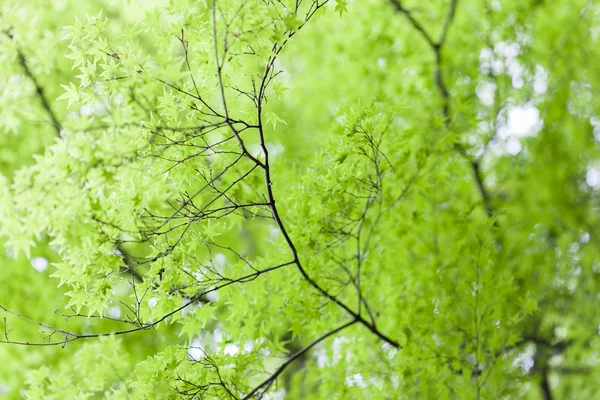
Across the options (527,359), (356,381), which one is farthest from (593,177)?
(356,381)

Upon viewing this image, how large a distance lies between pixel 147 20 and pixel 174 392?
1211mm

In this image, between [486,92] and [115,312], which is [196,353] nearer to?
[115,312]

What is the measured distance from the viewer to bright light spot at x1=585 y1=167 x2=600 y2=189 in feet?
15.2

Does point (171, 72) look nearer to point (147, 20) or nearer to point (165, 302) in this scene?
point (147, 20)

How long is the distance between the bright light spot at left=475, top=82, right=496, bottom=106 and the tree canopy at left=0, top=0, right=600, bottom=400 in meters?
0.04

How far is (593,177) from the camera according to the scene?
4.71m

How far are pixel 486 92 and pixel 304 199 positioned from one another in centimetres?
276

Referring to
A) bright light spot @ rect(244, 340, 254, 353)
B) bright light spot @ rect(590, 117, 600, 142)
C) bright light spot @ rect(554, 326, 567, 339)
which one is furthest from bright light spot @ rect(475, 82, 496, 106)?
bright light spot @ rect(244, 340, 254, 353)

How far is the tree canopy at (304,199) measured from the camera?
1.46m

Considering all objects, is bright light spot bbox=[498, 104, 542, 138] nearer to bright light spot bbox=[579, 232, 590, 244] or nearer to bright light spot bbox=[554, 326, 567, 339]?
bright light spot bbox=[579, 232, 590, 244]

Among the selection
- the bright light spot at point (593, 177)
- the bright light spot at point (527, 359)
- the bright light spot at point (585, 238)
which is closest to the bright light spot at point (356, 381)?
the bright light spot at point (527, 359)

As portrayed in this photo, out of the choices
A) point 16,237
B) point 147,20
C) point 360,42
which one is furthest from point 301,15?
point 16,237

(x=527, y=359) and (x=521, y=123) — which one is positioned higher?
(x=521, y=123)

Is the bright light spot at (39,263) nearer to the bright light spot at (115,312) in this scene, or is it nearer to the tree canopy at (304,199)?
the tree canopy at (304,199)
